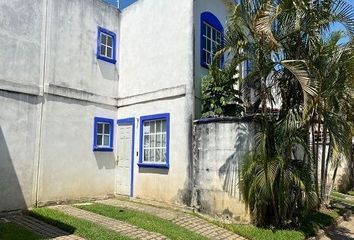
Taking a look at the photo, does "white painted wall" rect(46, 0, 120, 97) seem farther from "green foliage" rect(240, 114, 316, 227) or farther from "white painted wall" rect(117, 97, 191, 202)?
"green foliage" rect(240, 114, 316, 227)

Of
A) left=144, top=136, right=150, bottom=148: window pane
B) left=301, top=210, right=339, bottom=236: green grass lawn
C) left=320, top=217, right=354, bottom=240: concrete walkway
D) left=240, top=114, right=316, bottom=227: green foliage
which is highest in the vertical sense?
left=144, top=136, right=150, bottom=148: window pane

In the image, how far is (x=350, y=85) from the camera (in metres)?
10.3

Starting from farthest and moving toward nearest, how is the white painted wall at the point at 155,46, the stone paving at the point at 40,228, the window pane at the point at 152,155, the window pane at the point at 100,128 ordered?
the window pane at the point at 100,128, the window pane at the point at 152,155, the white painted wall at the point at 155,46, the stone paving at the point at 40,228

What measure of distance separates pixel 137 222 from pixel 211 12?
23.3 feet

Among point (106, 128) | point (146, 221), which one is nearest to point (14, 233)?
point (146, 221)

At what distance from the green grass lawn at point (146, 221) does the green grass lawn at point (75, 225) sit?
34.8 inches

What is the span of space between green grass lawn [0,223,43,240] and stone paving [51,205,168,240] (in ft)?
5.04

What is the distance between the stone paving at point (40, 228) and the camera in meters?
7.38

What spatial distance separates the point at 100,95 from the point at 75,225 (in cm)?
501

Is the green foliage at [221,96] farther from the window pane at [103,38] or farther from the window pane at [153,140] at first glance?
the window pane at [103,38]

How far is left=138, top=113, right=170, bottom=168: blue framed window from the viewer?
1071cm

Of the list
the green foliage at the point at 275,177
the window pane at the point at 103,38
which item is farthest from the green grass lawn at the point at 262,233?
the window pane at the point at 103,38

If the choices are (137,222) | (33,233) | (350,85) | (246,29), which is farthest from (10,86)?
(350,85)

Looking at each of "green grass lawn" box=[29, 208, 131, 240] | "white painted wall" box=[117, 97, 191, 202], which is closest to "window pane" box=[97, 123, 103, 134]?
"white painted wall" box=[117, 97, 191, 202]
